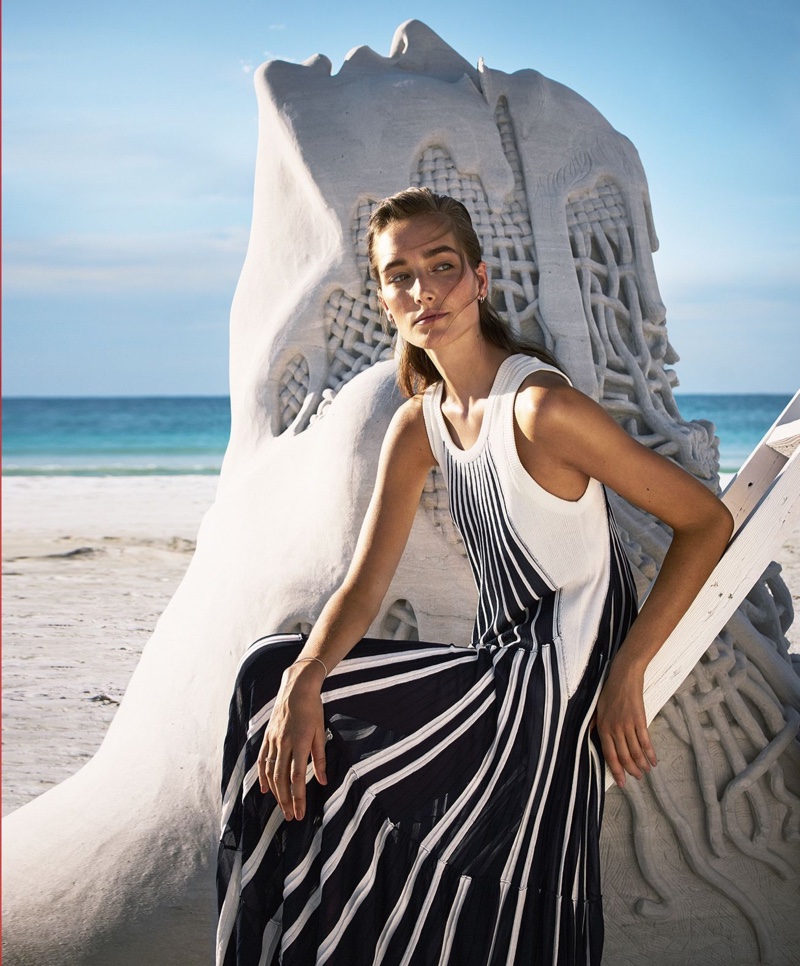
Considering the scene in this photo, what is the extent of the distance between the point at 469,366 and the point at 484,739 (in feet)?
2.08

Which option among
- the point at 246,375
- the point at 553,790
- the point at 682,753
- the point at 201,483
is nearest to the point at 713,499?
the point at 553,790

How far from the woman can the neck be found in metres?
0.04

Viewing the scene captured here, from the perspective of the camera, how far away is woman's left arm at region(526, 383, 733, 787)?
168cm

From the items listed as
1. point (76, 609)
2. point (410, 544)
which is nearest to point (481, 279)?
point (410, 544)

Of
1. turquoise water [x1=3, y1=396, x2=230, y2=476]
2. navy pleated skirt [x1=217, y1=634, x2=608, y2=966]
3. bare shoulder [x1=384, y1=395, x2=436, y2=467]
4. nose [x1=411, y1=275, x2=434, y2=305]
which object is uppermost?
turquoise water [x1=3, y1=396, x2=230, y2=476]

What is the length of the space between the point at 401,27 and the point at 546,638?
1913 millimetres

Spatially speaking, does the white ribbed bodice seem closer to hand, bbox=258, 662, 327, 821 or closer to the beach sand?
hand, bbox=258, 662, 327, 821

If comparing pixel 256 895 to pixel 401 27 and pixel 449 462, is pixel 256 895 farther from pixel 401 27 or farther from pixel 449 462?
pixel 401 27

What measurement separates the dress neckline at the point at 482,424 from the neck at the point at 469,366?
2 centimetres

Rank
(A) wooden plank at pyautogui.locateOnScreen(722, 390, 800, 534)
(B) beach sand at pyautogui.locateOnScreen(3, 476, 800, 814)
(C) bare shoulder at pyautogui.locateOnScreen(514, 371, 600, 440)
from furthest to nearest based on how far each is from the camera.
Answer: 1. (B) beach sand at pyautogui.locateOnScreen(3, 476, 800, 814)
2. (A) wooden plank at pyautogui.locateOnScreen(722, 390, 800, 534)
3. (C) bare shoulder at pyautogui.locateOnScreen(514, 371, 600, 440)

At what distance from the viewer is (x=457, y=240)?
1.85m

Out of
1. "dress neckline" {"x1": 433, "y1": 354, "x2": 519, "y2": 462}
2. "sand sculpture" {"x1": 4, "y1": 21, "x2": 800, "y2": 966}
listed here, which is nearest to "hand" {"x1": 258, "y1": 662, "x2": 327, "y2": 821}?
"dress neckline" {"x1": 433, "y1": 354, "x2": 519, "y2": 462}

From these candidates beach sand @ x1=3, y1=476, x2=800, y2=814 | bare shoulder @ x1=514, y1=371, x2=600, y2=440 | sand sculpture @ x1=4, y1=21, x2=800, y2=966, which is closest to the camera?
bare shoulder @ x1=514, y1=371, x2=600, y2=440

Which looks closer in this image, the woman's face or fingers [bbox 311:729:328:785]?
fingers [bbox 311:729:328:785]
